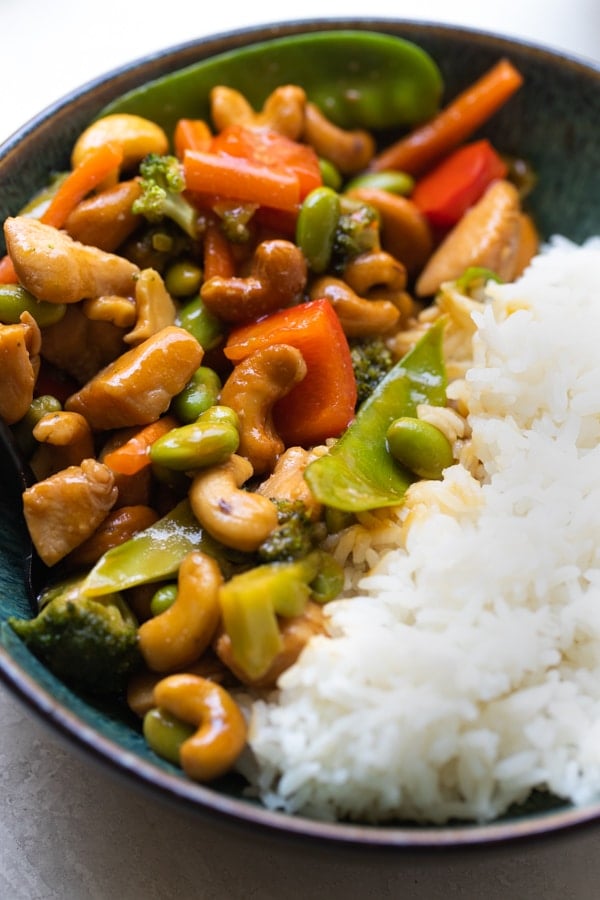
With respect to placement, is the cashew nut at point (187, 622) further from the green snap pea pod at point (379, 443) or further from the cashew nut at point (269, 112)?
the cashew nut at point (269, 112)

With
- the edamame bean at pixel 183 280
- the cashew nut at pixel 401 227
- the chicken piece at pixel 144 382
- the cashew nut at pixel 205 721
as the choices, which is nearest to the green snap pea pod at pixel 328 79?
the cashew nut at pixel 401 227

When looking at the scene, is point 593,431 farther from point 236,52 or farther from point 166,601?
point 236,52

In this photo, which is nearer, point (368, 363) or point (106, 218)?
point (106, 218)

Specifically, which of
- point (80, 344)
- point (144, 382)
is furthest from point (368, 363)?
point (80, 344)

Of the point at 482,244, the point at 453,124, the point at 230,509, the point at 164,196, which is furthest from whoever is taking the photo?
the point at 453,124

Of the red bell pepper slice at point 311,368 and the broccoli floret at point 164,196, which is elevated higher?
the broccoli floret at point 164,196

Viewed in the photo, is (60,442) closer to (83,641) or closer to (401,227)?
(83,641)
